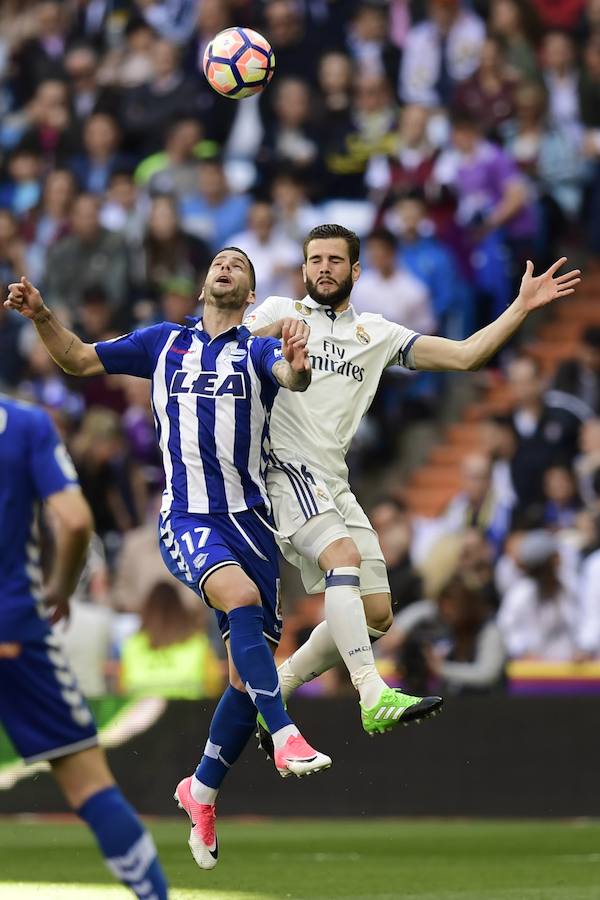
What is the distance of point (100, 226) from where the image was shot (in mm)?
17594

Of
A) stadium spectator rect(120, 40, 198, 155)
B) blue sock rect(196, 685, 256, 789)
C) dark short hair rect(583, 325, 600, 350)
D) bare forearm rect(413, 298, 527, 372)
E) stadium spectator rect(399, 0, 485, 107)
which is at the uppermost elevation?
stadium spectator rect(120, 40, 198, 155)

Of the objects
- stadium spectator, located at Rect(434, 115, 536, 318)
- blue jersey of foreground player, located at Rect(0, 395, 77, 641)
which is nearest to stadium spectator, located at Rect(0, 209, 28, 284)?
stadium spectator, located at Rect(434, 115, 536, 318)

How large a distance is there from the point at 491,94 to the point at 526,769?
23.5ft


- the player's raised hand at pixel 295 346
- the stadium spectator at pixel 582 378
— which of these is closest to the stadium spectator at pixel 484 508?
the stadium spectator at pixel 582 378

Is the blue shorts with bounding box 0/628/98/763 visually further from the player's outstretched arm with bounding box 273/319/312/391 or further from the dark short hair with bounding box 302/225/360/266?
the dark short hair with bounding box 302/225/360/266

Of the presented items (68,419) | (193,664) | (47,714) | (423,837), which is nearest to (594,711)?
(423,837)

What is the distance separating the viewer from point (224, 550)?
8.53 m

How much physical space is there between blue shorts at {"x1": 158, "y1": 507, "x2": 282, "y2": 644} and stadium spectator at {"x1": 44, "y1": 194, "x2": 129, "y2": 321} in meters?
8.89

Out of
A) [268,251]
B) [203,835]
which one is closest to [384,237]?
[268,251]

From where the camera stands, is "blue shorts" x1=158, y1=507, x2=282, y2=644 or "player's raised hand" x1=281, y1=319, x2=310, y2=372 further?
"blue shorts" x1=158, y1=507, x2=282, y2=644

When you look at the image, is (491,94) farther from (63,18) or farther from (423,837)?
(423,837)

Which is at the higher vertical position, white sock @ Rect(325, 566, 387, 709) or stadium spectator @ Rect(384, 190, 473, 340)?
stadium spectator @ Rect(384, 190, 473, 340)

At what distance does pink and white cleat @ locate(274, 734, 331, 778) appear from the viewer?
26.8 ft

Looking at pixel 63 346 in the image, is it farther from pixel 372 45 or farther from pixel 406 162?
pixel 372 45
